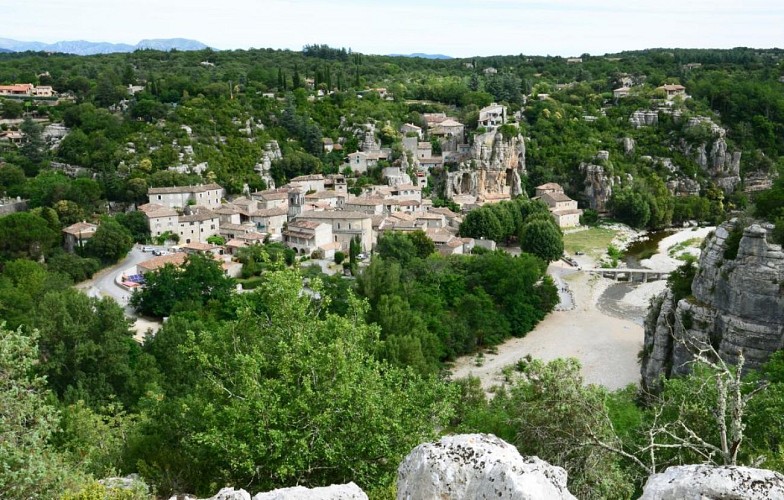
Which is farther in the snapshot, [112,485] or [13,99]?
[13,99]

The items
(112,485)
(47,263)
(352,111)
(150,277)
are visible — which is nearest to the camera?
(112,485)

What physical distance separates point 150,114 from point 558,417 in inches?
2672

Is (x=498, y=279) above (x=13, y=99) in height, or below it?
below

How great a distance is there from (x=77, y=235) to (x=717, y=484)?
49864 mm

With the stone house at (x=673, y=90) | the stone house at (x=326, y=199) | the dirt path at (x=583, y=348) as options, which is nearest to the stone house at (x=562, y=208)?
the stone house at (x=326, y=199)

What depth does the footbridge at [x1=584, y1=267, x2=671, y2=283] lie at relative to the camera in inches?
1900

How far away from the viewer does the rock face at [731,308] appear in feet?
75.5

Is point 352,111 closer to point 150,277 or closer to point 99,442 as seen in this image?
Result: point 150,277

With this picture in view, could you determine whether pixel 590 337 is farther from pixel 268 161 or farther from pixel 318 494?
pixel 268 161

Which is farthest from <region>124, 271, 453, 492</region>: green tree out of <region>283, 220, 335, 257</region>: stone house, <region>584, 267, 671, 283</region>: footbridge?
<region>584, 267, 671, 283</region>: footbridge

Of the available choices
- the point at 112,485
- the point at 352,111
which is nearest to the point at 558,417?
the point at 112,485

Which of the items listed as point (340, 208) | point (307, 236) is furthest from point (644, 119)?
point (307, 236)

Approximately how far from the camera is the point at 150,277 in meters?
37.8

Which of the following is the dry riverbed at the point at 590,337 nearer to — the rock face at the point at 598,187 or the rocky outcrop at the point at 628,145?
the rock face at the point at 598,187
